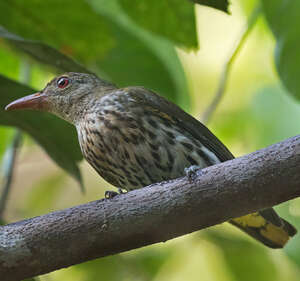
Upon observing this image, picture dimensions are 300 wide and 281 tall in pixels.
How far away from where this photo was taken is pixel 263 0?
11.0ft

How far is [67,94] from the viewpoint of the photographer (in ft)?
14.1

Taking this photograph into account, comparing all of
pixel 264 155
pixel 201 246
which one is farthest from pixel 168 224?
pixel 201 246

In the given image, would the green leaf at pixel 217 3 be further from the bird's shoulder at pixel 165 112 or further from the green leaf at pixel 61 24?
the green leaf at pixel 61 24

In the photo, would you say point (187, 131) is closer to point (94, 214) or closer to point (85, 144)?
point (85, 144)

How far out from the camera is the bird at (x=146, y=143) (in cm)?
353

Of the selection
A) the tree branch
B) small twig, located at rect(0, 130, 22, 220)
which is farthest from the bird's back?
the tree branch

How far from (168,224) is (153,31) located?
1416mm

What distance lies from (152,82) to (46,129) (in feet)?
3.31

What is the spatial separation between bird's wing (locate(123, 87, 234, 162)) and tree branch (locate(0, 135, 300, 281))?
102cm

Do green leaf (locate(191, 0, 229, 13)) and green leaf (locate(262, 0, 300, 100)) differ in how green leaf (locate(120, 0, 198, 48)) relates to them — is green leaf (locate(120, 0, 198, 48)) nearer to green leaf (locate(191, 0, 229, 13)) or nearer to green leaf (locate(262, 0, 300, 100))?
green leaf (locate(262, 0, 300, 100))

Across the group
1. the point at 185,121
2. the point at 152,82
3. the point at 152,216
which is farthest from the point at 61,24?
the point at 152,216

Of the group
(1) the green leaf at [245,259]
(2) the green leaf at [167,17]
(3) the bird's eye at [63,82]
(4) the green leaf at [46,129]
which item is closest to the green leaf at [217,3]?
→ (2) the green leaf at [167,17]

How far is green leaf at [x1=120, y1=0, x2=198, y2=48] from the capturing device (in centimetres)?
362

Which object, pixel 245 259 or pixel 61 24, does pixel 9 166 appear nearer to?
pixel 61 24
